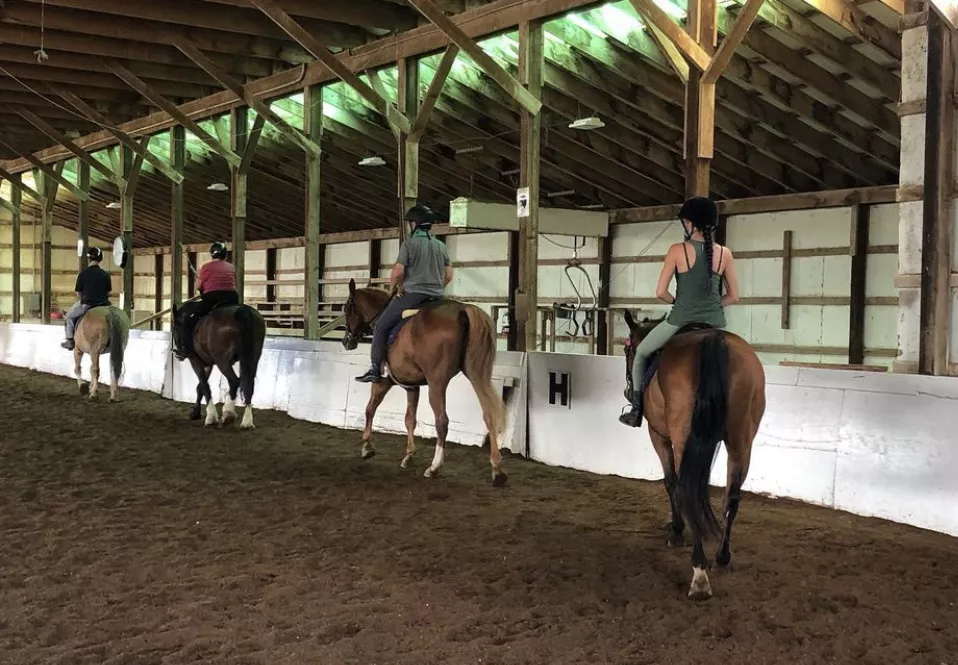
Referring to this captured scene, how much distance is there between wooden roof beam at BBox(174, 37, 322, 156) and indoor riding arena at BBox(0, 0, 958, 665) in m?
0.04

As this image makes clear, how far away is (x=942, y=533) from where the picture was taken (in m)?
4.90

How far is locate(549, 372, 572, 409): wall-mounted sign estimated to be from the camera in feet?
24.1

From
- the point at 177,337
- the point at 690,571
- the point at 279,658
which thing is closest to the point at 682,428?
the point at 690,571

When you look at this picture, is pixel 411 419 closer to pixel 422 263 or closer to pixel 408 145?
pixel 422 263

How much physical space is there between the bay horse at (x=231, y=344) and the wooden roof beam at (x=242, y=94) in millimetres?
2683

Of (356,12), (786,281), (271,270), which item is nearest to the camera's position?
(356,12)

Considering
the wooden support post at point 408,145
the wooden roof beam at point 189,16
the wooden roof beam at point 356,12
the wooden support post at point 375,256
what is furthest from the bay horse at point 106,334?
the wooden support post at point 375,256

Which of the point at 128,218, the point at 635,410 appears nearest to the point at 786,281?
the point at 635,410

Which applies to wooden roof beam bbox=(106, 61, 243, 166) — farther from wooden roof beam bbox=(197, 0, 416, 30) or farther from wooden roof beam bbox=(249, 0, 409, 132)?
wooden roof beam bbox=(249, 0, 409, 132)

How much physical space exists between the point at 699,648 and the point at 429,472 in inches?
148

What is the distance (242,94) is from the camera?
11391 mm

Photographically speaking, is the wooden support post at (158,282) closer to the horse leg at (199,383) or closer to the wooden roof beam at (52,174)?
the wooden roof beam at (52,174)

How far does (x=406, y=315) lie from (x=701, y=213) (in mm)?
3196

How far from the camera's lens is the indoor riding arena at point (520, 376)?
11.8ft
